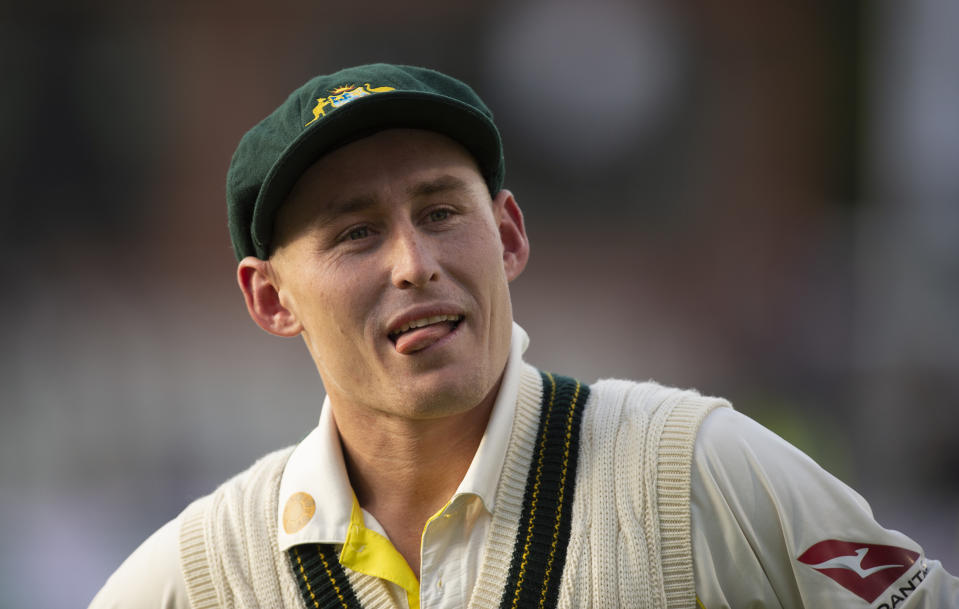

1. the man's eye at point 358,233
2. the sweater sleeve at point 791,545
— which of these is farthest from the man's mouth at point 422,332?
the sweater sleeve at point 791,545

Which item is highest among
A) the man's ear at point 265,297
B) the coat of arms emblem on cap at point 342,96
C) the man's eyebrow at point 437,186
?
the coat of arms emblem on cap at point 342,96

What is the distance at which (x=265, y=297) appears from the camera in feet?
7.23

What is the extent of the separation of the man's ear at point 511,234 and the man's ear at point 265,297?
49cm

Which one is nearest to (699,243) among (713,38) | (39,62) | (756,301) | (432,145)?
(756,301)

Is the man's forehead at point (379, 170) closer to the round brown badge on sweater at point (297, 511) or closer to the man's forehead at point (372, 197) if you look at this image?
the man's forehead at point (372, 197)

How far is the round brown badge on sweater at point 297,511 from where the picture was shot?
2.04m

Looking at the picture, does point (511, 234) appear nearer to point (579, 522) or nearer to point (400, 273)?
point (400, 273)

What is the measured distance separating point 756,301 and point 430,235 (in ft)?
16.9

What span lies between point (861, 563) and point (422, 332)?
93 cm

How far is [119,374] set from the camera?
6227 mm

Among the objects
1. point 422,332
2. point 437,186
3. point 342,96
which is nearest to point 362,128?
point 342,96

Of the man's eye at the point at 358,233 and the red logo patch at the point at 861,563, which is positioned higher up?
the man's eye at the point at 358,233

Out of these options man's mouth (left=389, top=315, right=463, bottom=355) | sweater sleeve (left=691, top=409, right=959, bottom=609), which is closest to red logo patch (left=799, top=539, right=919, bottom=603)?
sweater sleeve (left=691, top=409, right=959, bottom=609)

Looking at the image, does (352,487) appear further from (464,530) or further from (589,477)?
(589,477)
